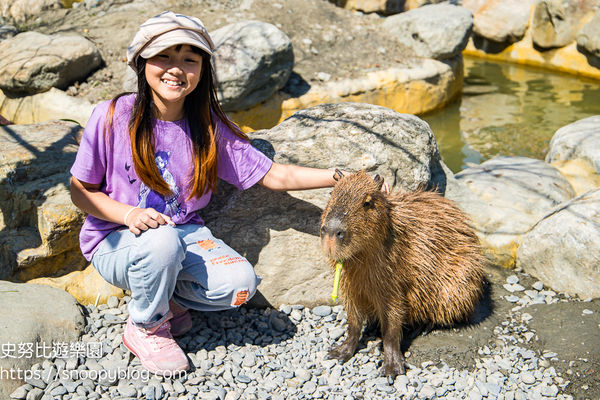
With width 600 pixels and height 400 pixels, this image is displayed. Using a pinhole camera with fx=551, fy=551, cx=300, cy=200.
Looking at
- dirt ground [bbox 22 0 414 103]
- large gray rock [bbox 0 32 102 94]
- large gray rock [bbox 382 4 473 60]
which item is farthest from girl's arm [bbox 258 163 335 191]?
large gray rock [bbox 382 4 473 60]

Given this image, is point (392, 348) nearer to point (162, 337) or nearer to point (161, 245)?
point (162, 337)

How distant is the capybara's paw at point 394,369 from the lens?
3122 millimetres

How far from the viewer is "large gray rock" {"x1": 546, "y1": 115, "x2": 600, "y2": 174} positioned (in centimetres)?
490

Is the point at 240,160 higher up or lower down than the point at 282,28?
higher up

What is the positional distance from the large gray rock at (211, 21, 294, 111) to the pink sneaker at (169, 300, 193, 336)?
3387 millimetres

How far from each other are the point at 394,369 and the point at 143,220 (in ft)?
5.33

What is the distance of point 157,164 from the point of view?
125 inches

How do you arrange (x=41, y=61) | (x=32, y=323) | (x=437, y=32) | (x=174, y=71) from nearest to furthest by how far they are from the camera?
(x=174, y=71) → (x=32, y=323) → (x=41, y=61) → (x=437, y=32)

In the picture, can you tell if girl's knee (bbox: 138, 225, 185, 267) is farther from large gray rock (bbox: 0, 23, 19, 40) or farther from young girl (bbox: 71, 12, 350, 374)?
large gray rock (bbox: 0, 23, 19, 40)

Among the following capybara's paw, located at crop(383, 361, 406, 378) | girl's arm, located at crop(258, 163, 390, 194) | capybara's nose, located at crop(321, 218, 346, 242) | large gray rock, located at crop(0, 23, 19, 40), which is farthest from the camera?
large gray rock, located at crop(0, 23, 19, 40)

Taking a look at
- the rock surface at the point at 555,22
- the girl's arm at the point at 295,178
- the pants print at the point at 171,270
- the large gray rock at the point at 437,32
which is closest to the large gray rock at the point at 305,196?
the girl's arm at the point at 295,178

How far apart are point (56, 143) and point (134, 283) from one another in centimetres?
152

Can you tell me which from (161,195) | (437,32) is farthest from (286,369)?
(437,32)

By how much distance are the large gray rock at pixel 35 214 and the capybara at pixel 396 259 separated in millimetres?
1828
